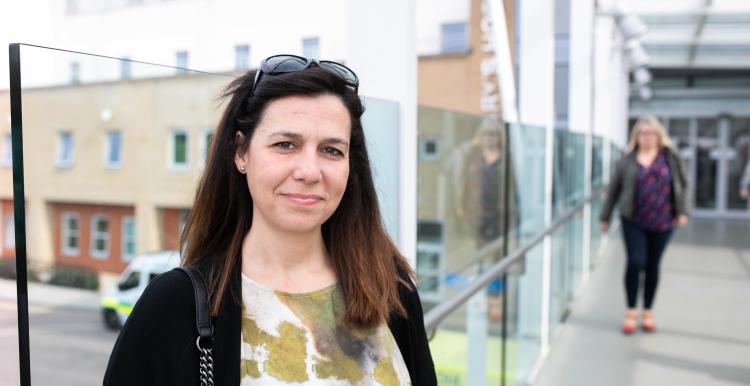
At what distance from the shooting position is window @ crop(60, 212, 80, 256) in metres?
1.16

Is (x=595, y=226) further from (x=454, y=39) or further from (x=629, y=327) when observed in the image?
(x=629, y=327)

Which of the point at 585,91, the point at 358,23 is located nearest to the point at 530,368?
the point at 358,23

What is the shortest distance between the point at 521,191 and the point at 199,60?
7.69 feet

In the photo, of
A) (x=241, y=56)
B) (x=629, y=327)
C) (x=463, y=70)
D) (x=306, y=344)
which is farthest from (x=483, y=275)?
(x=463, y=70)

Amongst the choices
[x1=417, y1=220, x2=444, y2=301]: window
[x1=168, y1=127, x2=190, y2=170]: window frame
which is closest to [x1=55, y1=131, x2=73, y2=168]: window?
[x1=168, y1=127, x2=190, y2=170]: window frame

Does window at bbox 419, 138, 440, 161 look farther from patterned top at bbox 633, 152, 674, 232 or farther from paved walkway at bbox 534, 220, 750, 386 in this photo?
patterned top at bbox 633, 152, 674, 232

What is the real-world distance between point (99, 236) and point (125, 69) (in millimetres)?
293

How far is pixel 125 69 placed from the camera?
1.27m

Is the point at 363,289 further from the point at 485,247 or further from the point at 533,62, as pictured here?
the point at 533,62

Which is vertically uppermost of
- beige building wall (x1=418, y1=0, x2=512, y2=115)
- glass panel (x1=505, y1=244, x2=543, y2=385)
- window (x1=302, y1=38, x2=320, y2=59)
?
beige building wall (x1=418, y1=0, x2=512, y2=115)

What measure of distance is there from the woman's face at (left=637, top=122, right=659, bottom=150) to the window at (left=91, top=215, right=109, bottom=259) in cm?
485

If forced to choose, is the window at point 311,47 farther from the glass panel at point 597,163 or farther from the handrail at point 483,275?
the glass panel at point 597,163

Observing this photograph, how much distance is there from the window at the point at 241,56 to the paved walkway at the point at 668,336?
3097mm

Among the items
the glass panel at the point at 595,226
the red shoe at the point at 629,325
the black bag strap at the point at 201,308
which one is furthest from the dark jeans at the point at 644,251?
the black bag strap at the point at 201,308
